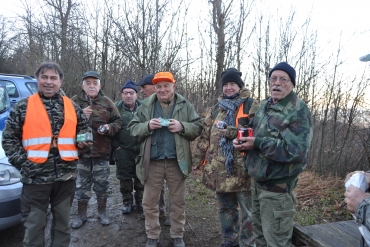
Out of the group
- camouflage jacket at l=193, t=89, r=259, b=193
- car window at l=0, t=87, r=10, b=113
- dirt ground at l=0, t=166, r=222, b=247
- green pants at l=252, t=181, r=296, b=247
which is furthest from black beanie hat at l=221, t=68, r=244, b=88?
car window at l=0, t=87, r=10, b=113

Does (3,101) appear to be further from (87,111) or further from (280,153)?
(280,153)

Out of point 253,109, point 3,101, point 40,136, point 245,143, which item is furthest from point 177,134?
point 3,101

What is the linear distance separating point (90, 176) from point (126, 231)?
3.13ft

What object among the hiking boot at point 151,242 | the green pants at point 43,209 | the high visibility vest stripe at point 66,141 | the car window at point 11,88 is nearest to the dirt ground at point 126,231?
the hiking boot at point 151,242

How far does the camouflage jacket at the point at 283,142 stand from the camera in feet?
7.63

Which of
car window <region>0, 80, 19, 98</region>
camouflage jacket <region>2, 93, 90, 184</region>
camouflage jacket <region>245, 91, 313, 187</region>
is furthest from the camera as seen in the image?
car window <region>0, 80, 19, 98</region>

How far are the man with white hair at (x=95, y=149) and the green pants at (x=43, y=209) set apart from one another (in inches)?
40.1

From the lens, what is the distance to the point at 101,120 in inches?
159

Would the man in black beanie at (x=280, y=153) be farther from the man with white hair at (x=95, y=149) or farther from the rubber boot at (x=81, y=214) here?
the rubber boot at (x=81, y=214)

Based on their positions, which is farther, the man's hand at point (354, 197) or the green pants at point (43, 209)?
the green pants at point (43, 209)

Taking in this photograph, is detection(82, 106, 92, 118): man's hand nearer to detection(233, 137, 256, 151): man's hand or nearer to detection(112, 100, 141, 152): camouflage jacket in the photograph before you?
detection(112, 100, 141, 152): camouflage jacket

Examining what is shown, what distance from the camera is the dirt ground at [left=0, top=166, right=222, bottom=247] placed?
3613 mm

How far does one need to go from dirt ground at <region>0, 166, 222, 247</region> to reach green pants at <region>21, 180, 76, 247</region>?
0.71 m

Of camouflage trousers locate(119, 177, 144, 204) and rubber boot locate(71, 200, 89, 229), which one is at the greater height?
camouflage trousers locate(119, 177, 144, 204)
